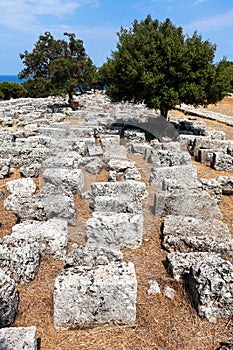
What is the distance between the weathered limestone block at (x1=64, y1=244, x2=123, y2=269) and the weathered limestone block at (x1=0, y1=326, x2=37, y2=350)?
3.98 feet

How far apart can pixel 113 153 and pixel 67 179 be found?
307cm

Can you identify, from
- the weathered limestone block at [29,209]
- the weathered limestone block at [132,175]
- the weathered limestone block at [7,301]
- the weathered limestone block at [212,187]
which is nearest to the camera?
the weathered limestone block at [7,301]

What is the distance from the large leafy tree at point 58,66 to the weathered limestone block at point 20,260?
1720cm

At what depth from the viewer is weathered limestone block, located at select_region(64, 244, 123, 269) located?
4.11m

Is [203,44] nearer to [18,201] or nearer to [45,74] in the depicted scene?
[18,201]

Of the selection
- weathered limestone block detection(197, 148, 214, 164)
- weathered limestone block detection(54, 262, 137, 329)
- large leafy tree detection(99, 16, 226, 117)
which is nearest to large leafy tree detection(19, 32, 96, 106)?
large leafy tree detection(99, 16, 226, 117)

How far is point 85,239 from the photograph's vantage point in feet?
16.8

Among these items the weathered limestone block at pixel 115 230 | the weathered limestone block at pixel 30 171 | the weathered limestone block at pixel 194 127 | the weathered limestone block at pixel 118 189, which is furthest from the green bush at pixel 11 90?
the weathered limestone block at pixel 115 230

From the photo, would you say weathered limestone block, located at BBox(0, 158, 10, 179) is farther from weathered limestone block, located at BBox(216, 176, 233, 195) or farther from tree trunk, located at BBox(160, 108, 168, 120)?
tree trunk, located at BBox(160, 108, 168, 120)

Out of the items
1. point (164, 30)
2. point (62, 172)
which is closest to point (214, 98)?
point (164, 30)

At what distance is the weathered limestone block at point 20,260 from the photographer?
13.3 ft

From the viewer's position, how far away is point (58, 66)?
1983 cm

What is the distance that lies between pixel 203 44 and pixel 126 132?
4.69 meters

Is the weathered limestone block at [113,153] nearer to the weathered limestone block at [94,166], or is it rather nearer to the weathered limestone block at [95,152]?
the weathered limestone block at [95,152]
